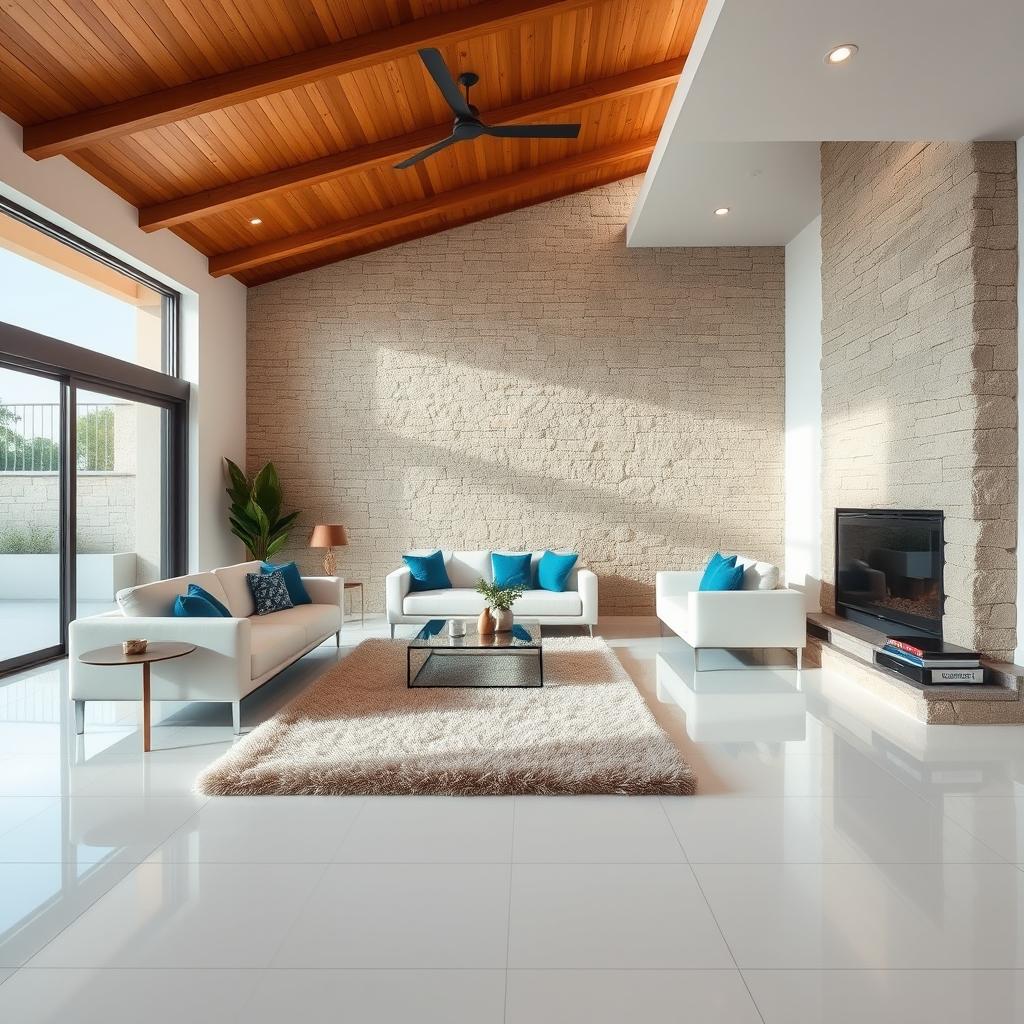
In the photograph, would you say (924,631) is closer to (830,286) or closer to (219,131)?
(830,286)

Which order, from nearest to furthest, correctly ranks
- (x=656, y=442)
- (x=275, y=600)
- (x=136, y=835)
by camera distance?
(x=136, y=835) → (x=275, y=600) → (x=656, y=442)

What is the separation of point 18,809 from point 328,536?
4.46 meters

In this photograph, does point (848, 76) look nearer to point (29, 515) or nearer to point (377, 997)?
point (377, 997)

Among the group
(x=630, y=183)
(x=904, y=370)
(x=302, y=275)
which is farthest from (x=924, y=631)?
(x=302, y=275)

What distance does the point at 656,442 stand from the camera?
25.5ft

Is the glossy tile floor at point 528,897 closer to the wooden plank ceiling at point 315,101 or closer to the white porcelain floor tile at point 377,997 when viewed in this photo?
the white porcelain floor tile at point 377,997

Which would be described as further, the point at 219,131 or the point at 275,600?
the point at 275,600

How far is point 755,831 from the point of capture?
2658 mm

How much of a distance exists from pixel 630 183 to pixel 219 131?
14.1 ft

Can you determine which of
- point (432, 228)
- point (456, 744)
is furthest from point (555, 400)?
point (456, 744)

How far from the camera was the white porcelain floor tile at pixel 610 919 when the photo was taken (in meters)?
1.91

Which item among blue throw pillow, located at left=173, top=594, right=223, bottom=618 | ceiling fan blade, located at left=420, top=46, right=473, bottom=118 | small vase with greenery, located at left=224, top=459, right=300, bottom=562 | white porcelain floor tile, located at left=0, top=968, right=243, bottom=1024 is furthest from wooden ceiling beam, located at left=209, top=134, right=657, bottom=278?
white porcelain floor tile, located at left=0, top=968, right=243, bottom=1024

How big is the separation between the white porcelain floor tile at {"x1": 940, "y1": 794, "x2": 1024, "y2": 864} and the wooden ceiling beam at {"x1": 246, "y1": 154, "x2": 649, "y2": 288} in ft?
21.8

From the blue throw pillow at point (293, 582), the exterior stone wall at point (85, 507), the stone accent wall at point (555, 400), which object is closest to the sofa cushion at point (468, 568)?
the stone accent wall at point (555, 400)
